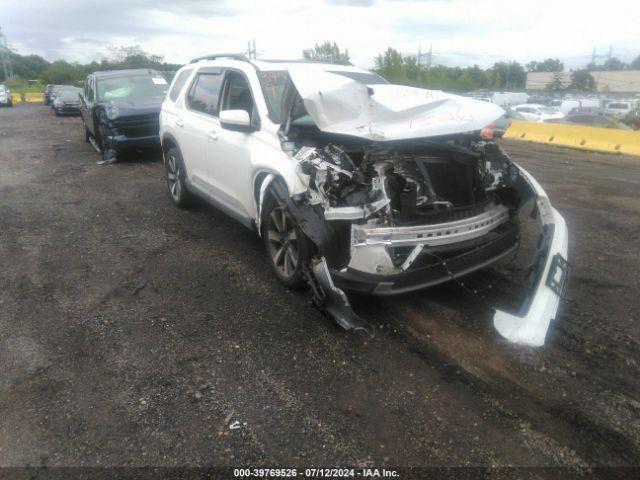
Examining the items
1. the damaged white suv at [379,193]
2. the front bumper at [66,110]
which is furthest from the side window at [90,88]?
the front bumper at [66,110]

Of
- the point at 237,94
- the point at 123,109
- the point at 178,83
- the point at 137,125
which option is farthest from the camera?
the point at 137,125

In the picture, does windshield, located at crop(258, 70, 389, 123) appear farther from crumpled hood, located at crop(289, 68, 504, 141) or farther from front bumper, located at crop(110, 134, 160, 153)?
front bumper, located at crop(110, 134, 160, 153)

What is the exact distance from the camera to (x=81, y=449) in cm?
251

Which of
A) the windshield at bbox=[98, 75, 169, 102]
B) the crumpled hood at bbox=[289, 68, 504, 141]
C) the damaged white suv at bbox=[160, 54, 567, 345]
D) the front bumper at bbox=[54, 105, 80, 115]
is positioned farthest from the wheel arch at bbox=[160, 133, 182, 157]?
the front bumper at bbox=[54, 105, 80, 115]

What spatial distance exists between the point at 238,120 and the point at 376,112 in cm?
121

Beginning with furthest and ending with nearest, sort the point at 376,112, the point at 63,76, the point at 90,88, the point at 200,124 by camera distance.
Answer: the point at 63,76 → the point at 90,88 → the point at 200,124 → the point at 376,112

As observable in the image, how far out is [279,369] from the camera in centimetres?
312

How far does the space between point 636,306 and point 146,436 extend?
11.8 feet

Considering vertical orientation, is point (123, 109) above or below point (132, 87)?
below

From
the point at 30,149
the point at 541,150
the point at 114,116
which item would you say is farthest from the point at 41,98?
the point at 541,150

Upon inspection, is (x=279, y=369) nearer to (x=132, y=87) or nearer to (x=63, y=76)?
(x=132, y=87)

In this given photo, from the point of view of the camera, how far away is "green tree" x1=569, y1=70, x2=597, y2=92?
227 feet

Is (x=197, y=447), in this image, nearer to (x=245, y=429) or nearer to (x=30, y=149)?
(x=245, y=429)

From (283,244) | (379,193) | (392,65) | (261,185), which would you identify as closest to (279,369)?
(283,244)
